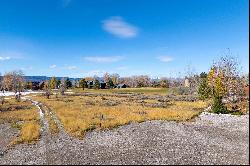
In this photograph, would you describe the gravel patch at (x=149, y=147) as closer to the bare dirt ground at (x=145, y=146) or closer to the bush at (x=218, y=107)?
→ the bare dirt ground at (x=145, y=146)

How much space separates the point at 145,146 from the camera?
35.6m

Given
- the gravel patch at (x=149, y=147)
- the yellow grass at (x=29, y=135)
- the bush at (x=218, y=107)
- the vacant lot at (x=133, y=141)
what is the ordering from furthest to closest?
the bush at (x=218, y=107), the yellow grass at (x=29, y=135), the vacant lot at (x=133, y=141), the gravel patch at (x=149, y=147)

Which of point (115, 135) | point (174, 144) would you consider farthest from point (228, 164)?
point (115, 135)

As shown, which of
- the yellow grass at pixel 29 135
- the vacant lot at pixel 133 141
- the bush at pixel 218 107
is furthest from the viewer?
the bush at pixel 218 107

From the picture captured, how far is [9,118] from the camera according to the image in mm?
65750

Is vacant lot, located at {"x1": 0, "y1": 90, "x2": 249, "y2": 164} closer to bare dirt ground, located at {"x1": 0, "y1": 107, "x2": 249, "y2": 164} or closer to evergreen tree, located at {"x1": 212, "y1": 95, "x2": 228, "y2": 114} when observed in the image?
bare dirt ground, located at {"x1": 0, "y1": 107, "x2": 249, "y2": 164}

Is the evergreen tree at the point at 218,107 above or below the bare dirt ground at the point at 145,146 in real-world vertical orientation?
above

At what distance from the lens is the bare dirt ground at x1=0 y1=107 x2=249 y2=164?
99.1ft

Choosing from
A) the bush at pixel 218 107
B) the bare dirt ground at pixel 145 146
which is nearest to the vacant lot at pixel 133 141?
the bare dirt ground at pixel 145 146

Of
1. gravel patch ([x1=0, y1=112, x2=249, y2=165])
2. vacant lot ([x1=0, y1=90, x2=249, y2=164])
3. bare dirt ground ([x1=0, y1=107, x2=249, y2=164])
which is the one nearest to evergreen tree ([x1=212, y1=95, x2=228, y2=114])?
vacant lot ([x1=0, y1=90, x2=249, y2=164])

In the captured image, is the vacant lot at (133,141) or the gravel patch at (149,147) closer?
the gravel patch at (149,147)

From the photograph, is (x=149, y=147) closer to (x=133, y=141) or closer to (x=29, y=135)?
(x=133, y=141)

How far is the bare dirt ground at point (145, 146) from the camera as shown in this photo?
30203 millimetres

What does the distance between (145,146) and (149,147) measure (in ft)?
2.31
